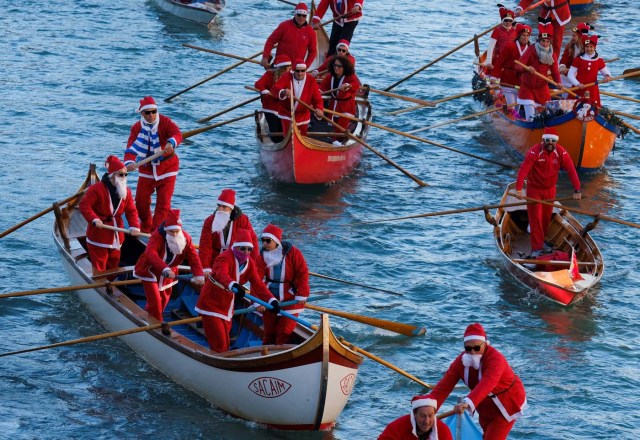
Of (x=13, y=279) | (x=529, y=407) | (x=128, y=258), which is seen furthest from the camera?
(x=13, y=279)

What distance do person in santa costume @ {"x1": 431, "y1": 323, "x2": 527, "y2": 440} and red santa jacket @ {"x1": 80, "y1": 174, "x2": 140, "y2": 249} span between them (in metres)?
5.37

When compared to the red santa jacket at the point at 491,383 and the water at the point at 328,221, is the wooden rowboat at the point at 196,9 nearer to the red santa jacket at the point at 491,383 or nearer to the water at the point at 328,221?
the water at the point at 328,221

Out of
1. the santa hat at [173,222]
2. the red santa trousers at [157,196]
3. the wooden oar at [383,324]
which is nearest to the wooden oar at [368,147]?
the red santa trousers at [157,196]

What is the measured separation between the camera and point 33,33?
28.8 meters

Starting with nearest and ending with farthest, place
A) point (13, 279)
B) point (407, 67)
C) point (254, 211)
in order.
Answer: point (13, 279) → point (254, 211) → point (407, 67)

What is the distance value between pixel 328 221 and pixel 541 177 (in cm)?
380

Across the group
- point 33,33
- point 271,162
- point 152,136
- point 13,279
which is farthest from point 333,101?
point 33,33

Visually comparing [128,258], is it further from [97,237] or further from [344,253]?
[344,253]

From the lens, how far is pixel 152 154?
15.9 metres

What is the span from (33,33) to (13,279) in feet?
44.5

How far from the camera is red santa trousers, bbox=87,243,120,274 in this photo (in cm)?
1466

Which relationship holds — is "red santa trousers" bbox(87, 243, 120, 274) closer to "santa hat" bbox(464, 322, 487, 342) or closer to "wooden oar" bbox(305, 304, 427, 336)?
"wooden oar" bbox(305, 304, 427, 336)

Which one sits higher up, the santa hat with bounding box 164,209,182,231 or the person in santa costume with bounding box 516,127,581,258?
the santa hat with bounding box 164,209,182,231

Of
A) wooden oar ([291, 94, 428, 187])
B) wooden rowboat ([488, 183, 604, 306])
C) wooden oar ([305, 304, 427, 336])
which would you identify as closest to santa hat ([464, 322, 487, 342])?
wooden oar ([305, 304, 427, 336])
